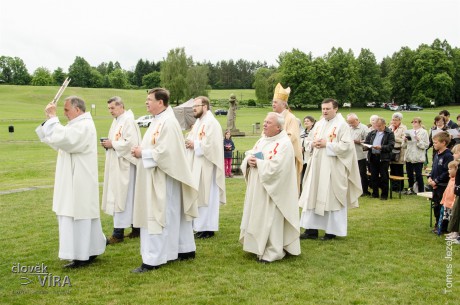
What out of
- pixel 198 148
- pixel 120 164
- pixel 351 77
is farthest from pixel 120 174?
pixel 351 77

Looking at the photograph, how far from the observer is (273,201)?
723 cm

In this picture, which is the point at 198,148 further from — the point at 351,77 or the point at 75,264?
the point at 351,77

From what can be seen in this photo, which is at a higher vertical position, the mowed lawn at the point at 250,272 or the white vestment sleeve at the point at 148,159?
the white vestment sleeve at the point at 148,159

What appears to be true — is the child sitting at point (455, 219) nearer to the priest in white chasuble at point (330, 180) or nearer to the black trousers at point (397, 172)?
the priest in white chasuble at point (330, 180)

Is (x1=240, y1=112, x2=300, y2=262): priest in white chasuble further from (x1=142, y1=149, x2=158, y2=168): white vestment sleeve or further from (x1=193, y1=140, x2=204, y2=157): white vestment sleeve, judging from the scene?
(x1=193, y1=140, x2=204, y2=157): white vestment sleeve

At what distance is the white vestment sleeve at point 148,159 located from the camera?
6875mm

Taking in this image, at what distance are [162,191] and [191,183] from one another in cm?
47

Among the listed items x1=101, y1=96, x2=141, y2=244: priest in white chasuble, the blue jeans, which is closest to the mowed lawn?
x1=101, y1=96, x2=141, y2=244: priest in white chasuble

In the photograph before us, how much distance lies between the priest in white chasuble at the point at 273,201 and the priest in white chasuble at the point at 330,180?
1522mm

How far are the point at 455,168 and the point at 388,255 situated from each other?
2.23 meters

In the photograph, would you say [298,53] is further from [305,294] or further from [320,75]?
[305,294]

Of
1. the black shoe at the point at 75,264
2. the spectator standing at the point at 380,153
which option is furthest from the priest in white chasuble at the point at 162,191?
the spectator standing at the point at 380,153

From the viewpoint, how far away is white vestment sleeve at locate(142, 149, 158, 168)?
22.6 ft

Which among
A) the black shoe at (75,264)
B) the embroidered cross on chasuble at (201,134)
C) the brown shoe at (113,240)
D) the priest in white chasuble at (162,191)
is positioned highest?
the embroidered cross on chasuble at (201,134)
